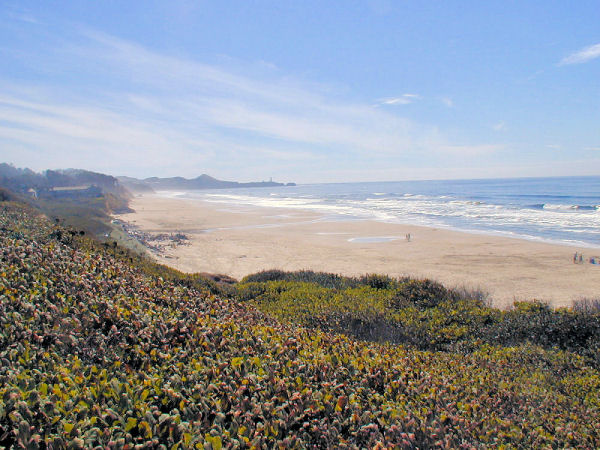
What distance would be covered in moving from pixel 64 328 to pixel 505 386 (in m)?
A: 3.88

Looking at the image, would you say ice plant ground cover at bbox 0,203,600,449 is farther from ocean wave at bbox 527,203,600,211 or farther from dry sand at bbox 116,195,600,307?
ocean wave at bbox 527,203,600,211

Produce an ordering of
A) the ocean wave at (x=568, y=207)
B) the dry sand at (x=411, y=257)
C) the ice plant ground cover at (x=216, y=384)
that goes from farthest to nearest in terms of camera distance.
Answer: the ocean wave at (x=568, y=207), the dry sand at (x=411, y=257), the ice plant ground cover at (x=216, y=384)

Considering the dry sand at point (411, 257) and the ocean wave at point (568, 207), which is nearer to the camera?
the dry sand at point (411, 257)

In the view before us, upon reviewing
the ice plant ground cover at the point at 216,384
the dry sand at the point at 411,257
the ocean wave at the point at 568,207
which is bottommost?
the dry sand at the point at 411,257

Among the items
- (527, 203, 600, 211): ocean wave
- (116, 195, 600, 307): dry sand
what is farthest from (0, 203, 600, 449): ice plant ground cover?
(527, 203, 600, 211): ocean wave

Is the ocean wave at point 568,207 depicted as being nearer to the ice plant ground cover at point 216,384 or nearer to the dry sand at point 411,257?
the dry sand at point 411,257

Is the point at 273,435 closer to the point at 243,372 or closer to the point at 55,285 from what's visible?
the point at 243,372

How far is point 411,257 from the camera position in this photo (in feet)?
69.3

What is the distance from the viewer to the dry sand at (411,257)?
15.4m

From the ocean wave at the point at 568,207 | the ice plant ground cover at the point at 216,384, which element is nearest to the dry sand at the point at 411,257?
the ice plant ground cover at the point at 216,384

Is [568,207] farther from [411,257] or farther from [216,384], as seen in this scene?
[216,384]

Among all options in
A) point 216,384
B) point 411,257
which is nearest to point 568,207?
point 411,257

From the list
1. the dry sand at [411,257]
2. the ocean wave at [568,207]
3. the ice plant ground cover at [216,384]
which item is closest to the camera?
the ice plant ground cover at [216,384]

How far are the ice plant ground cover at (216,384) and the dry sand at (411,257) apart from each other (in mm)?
Answer: 8253
